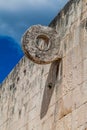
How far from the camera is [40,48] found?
7.68 metres

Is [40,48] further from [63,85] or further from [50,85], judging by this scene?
[63,85]

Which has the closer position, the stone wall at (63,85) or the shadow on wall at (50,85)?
the stone wall at (63,85)

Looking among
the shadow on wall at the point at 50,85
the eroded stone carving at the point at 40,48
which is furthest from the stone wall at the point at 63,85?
the eroded stone carving at the point at 40,48

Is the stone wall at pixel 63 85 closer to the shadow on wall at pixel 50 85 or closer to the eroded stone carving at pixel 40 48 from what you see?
the shadow on wall at pixel 50 85

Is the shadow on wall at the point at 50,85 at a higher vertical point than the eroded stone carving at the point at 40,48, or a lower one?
lower

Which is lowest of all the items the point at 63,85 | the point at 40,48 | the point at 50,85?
the point at 63,85

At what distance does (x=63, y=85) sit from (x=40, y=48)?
2.93 ft

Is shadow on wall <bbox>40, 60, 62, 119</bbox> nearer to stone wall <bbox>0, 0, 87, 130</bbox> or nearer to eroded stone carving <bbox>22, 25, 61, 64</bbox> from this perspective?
stone wall <bbox>0, 0, 87, 130</bbox>

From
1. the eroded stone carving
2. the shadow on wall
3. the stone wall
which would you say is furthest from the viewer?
the shadow on wall

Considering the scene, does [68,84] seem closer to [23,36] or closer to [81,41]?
[81,41]

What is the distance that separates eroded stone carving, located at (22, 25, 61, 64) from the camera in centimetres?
757

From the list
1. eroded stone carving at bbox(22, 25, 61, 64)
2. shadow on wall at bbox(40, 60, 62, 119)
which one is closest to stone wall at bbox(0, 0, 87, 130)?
shadow on wall at bbox(40, 60, 62, 119)

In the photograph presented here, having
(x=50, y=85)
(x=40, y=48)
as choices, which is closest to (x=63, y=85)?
(x=50, y=85)

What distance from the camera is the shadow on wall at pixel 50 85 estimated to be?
771cm
